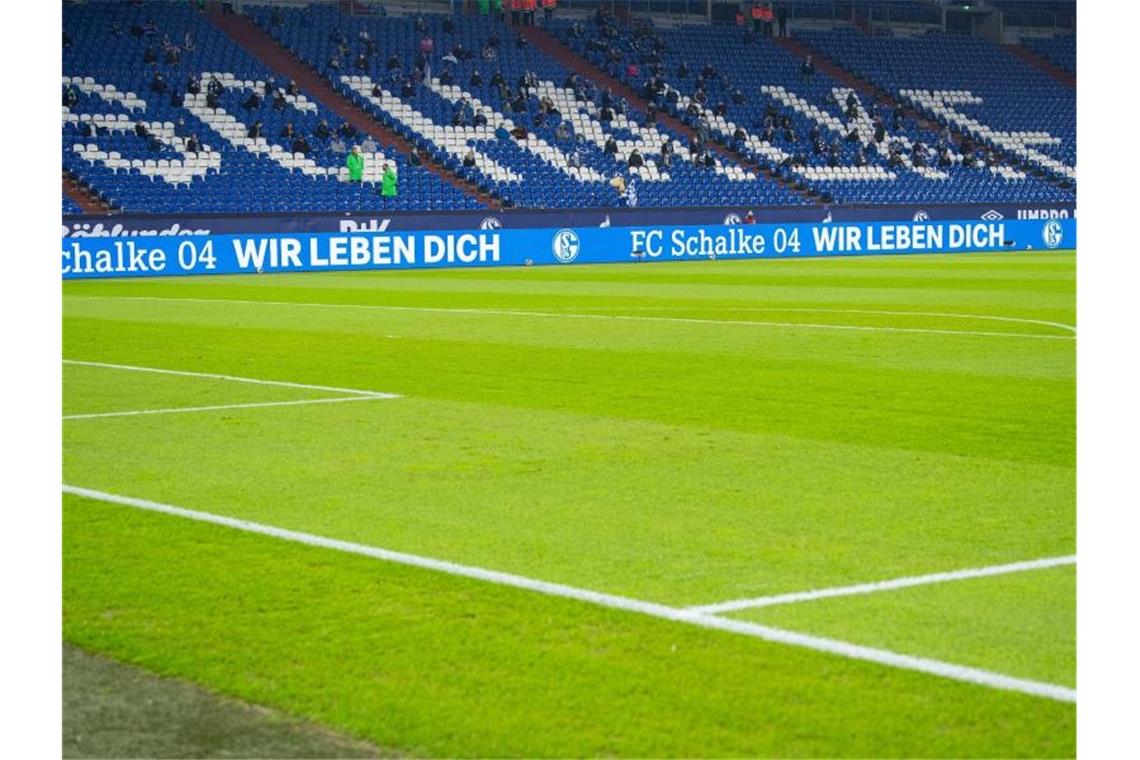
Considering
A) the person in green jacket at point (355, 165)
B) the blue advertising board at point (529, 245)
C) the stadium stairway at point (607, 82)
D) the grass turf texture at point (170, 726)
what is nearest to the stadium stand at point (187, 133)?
the person in green jacket at point (355, 165)

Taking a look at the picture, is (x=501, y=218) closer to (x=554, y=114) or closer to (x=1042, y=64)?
(x=554, y=114)

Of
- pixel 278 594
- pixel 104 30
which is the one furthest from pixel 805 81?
pixel 278 594

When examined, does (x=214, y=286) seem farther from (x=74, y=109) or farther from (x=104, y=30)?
(x=104, y=30)

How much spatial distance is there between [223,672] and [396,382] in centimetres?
840

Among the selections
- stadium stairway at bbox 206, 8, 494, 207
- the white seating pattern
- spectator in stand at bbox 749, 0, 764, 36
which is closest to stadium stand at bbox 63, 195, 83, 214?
stadium stairway at bbox 206, 8, 494, 207

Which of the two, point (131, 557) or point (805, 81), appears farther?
point (805, 81)

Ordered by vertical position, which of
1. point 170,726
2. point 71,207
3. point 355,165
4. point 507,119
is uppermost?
point 507,119

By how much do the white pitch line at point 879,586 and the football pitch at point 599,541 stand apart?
2 cm

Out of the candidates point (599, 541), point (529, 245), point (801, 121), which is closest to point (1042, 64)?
point (801, 121)

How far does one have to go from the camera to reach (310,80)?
45781 millimetres

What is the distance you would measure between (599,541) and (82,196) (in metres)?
31.5

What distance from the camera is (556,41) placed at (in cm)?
5222

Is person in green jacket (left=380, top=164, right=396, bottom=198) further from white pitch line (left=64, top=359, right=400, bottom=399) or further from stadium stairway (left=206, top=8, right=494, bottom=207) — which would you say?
white pitch line (left=64, top=359, right=400, bottom=399)

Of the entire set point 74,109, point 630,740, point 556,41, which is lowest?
point 630,740
